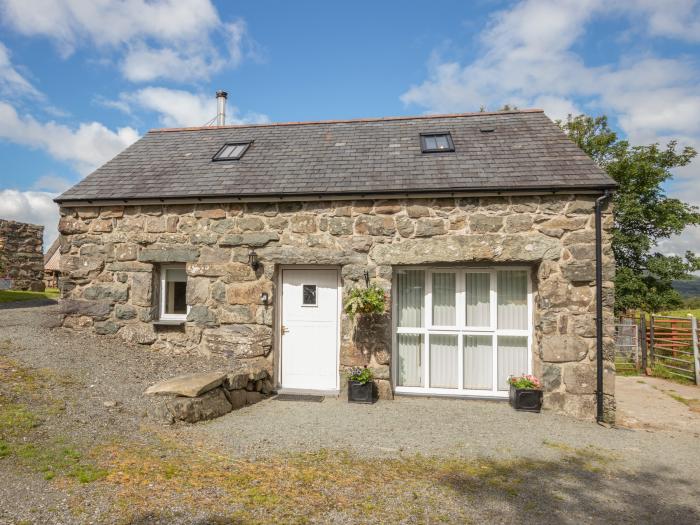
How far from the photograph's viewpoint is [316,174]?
24.7 ft

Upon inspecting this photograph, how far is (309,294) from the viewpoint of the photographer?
7.31 m

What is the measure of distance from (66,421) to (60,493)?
1493 millimetres

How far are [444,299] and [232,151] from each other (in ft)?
17.6

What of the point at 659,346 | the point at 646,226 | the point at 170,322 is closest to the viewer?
the point at 170,322

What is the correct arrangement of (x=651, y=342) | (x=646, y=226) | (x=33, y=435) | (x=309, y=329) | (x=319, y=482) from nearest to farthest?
1. (x=319, y=482)
2. (x=33, y=435)
3. (x=309, y=329)
4. (x=651, y=342)
5. (x=646, y=226)

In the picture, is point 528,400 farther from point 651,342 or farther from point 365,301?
point 651,342

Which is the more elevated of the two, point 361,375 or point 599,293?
point 599,293

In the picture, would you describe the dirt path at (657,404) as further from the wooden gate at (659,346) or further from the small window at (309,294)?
the small window at (309,294)

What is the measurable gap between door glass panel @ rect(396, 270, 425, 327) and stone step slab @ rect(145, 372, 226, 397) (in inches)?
121

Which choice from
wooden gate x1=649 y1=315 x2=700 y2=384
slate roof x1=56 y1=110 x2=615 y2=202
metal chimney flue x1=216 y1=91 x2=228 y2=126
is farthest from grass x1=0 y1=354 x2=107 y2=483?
wooden gate x1=649 y1=315 x2=700 y2=384

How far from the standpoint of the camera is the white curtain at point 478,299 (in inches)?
276

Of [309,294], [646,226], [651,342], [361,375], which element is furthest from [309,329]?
[646,226]

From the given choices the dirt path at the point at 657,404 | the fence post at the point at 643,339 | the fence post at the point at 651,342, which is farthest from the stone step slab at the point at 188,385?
the fence post at the point at 651,342

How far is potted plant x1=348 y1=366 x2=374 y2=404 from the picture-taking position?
6.54m
